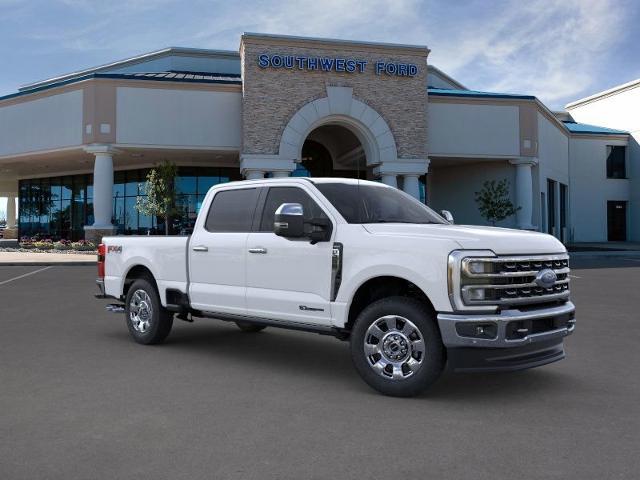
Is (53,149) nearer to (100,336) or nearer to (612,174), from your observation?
(100,336)

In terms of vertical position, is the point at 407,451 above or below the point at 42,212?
below

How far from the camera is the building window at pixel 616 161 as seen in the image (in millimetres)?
45250

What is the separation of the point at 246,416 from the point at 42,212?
1668 inches

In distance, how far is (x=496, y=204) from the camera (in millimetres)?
31859

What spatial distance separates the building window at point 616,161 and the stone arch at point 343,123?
75.2ft

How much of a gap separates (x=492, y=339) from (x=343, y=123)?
87.5 ft

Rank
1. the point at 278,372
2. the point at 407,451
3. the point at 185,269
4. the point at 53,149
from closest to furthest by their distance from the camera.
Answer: the point at 407,451 → the point at 278,372 → the point at 185,269 → the point at 53,149

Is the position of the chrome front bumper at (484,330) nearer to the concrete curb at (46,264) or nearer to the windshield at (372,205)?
the windshield at (372,205)

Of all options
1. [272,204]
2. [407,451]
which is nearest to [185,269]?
[272,204]

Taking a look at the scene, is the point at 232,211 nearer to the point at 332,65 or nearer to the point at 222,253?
the point at 222,253

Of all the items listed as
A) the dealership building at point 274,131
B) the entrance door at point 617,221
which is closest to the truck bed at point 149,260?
the dealership building at point 274,131

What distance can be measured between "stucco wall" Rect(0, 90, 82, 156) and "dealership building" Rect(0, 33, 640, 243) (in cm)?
7

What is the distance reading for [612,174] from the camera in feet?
149

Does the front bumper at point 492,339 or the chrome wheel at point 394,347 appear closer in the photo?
the front bumper at point 492,339
